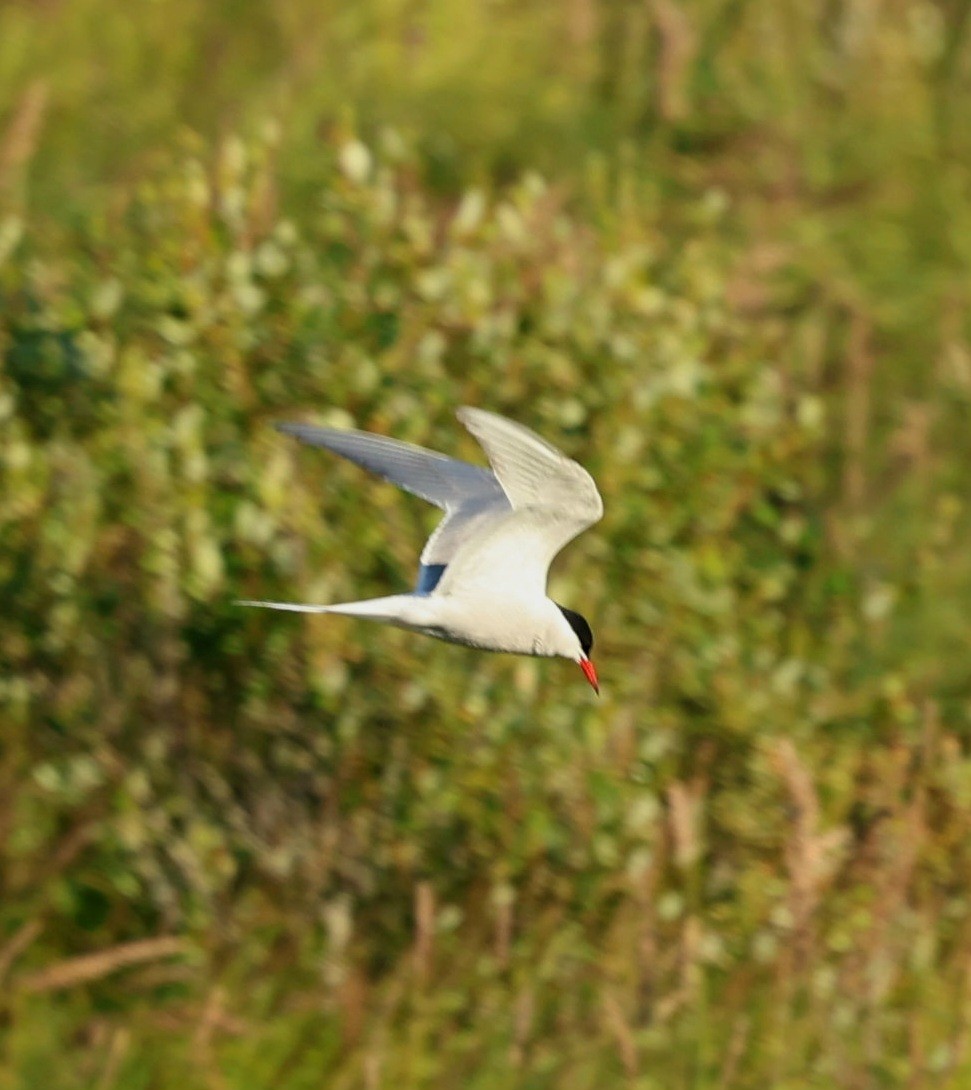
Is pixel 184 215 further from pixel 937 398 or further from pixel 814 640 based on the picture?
pixel 937 398

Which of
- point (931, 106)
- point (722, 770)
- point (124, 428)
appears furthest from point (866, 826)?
point (931, 106)

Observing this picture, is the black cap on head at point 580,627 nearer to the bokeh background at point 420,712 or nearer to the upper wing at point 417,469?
the upper wing at point 417,469

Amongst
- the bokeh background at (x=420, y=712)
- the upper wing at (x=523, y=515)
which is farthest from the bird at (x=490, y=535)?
the bokeh background at (x=420, y=712)

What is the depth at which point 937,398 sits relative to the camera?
756 cm

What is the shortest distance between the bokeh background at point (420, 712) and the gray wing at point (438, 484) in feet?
2.62

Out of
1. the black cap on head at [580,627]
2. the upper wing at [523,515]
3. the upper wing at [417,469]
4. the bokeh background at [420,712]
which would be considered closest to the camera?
the upper wing at [523,515]

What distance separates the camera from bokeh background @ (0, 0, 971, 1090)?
5.29m

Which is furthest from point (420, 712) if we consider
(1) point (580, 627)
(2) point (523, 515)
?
(2) point (523, 515)

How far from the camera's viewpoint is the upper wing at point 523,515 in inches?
155

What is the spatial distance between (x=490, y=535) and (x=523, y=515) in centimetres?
13

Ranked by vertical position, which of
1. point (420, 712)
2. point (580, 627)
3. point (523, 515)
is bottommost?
point (420, 712)

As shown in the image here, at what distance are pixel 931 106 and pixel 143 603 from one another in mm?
3974

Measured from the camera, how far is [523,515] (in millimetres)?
4266

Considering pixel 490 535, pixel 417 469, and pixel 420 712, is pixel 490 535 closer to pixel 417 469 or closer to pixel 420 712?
pixel 417 469
